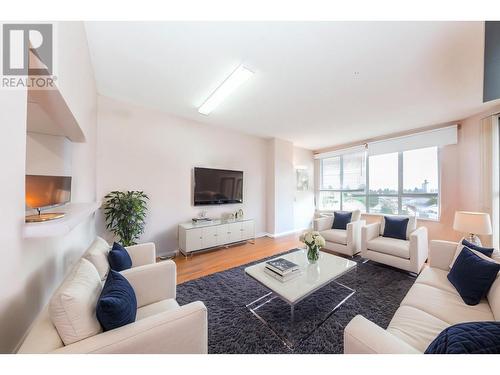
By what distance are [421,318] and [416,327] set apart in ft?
0.39

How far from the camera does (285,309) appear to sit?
177 cm

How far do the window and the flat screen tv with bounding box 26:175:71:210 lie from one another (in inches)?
207

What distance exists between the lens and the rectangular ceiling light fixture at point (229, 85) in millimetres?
1931

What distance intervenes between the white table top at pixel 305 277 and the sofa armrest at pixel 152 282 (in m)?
0.72

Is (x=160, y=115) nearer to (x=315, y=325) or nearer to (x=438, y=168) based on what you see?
(x=315, y=325)

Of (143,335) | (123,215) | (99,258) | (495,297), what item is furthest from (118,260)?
(495,297)

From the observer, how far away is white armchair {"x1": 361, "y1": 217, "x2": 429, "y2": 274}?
237 cm

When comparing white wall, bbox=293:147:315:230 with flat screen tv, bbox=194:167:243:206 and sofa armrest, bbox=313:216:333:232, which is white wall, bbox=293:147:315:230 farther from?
flat screen tv, bbox=194:167:243:206

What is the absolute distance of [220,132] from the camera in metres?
3.90

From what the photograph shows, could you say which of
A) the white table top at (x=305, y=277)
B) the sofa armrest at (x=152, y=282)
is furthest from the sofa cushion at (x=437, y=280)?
the sofa armrest at (x=152, y=282)

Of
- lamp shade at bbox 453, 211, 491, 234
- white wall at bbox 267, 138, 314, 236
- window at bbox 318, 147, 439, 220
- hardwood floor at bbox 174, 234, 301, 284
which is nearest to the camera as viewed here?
lamp shade at bbox 453, 211, 491, 234

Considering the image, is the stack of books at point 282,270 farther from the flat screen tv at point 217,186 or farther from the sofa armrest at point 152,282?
the flat screen tv at point 217,186

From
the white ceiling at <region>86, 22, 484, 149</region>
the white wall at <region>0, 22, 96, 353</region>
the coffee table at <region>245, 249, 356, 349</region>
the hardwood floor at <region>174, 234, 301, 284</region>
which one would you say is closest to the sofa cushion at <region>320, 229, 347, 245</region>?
the hardwood floor at <region>174, 234, 301, 284</region>
